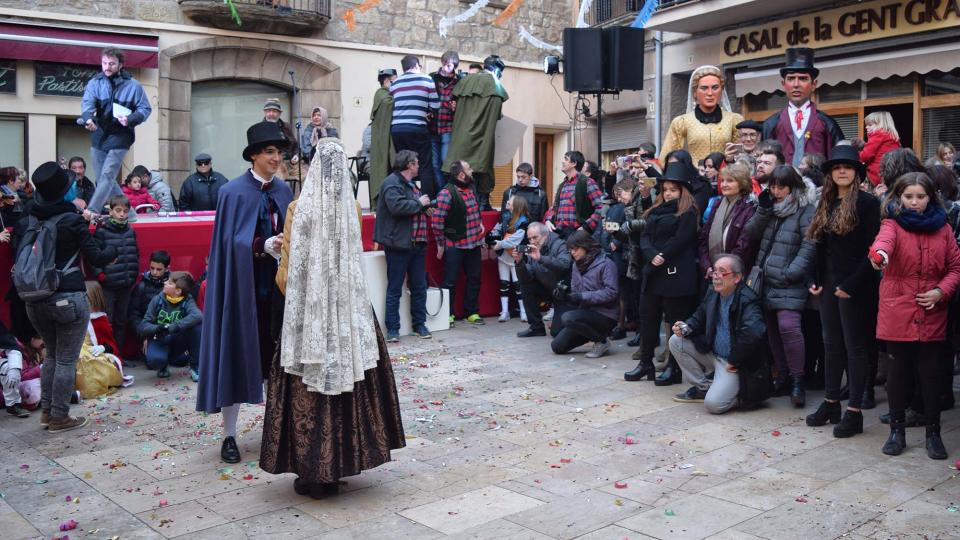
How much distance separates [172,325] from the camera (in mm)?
8836

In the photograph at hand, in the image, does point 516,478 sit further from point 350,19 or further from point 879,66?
point 350,19

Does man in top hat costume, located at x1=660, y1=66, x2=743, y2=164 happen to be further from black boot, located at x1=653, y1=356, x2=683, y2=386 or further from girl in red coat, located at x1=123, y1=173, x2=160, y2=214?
girl in red coat, located at x1=123, y1=173, x2=160, y2=214

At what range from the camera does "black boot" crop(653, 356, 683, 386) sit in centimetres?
828

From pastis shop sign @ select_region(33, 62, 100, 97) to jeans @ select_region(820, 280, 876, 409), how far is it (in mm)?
13224

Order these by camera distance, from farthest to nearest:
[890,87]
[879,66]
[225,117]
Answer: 1. [225,117]
2. [890,87]
3. [879,66]

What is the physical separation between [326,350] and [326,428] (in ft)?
1.37

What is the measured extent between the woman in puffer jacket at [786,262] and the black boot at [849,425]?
79cm

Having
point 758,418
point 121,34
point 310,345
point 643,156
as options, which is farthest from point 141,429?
point 121,34

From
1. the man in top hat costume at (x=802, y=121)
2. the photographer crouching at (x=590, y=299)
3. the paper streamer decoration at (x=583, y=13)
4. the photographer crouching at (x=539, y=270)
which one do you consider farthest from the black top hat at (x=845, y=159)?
the paper streamer decoration at (x=583, y=13)

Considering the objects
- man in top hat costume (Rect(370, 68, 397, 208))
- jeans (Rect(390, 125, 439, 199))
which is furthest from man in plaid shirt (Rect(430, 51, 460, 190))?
man in top hat costume (Rect(370, 68, 397, 208))

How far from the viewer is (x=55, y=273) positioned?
22.5ft

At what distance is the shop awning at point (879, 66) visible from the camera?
12.8 m

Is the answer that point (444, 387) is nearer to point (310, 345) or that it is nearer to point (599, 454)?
point (599, 454)

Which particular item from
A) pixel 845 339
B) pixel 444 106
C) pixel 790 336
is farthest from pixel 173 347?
pixel 845 339
